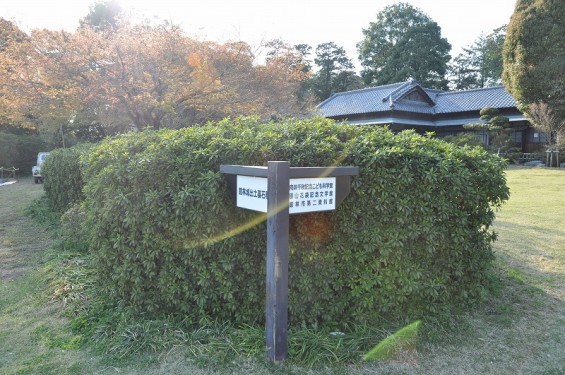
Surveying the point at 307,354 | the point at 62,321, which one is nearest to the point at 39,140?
the point at 62,321

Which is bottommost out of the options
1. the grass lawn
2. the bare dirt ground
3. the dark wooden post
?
the grass lawn

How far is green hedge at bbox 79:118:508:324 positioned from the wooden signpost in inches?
11.5

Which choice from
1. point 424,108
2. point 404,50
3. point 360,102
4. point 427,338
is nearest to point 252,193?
point 427,338

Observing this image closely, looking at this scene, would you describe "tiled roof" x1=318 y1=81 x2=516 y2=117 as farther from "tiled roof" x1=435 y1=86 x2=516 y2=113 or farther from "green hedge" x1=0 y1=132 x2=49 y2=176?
"green hedge" x1=0 y1=132 x2=49 y2=176

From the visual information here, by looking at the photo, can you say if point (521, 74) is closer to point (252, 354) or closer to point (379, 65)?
point (252, 354)

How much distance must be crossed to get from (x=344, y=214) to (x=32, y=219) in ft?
25.9

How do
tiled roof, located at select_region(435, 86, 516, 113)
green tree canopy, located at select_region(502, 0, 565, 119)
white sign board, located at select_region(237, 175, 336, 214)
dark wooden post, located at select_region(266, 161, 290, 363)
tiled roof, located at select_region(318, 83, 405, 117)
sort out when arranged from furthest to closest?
tiled roof, located at select_region(318, 83, 405, 117) → tiled roof, located at select_region(435, 86, 516, 113) → green tree canopy, located at select_region(502, 0, 565, 119) → white sign board, located at select_region(237, 175, 336, 214) → dark wooden post, located at select_region(266, 161, 290, 363)

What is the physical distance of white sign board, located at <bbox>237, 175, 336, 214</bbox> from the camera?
9.27 ft

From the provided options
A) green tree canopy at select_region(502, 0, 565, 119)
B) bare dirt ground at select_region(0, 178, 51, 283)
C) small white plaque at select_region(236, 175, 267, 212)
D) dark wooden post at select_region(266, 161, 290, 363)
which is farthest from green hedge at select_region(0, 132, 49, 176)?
green tree canopy at select_region(502, 0, 565, 119)

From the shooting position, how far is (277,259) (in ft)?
9.16

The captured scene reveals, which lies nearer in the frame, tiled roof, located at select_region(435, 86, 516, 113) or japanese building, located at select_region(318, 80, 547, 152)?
tiled roof, located at select_region(435, 86, 516, 113)

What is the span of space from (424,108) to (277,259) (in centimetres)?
2950

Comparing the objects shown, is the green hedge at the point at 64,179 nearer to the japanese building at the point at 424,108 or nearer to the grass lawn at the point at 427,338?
the grass lawn at the point at 427,338

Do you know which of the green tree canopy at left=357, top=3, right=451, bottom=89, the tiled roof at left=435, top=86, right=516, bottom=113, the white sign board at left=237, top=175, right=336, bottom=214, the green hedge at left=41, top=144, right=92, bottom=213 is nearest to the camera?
the white sign board at left=237, top=175, right=336, bottom=214
